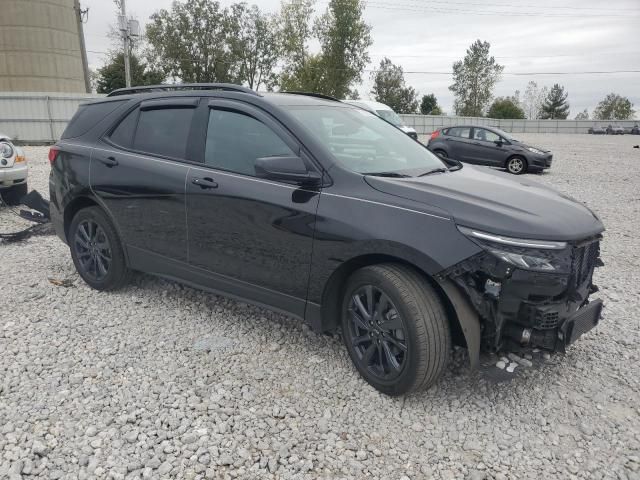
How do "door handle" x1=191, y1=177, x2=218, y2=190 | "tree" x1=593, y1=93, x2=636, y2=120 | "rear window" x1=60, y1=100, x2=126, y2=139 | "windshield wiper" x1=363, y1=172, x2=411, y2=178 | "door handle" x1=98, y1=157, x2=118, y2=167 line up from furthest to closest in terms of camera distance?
"tree" x1=593, y1=93, x2=636, y2=120
"rear window" x1=60, y1=100, x2=126, y2=139
"door handle" x1=98, y1=157, x2=118, y2=167
"door handle" x1=191, y1=177, x2=218, y2=190
"windshield wiper" x1=363, y1=172, x2=411, y2=178

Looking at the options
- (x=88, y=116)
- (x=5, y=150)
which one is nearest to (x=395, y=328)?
(x=88, y=116)

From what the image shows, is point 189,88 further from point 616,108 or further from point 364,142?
point 616,108

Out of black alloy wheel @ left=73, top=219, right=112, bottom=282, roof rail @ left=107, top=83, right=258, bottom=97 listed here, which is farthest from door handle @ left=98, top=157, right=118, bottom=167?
roof rail @ left=107, top=83, right=258, bottom=97

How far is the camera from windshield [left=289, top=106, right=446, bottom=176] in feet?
10.5

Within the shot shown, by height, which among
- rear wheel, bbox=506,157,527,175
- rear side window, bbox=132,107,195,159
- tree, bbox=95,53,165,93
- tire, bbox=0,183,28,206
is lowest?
rear wheel, bbox=506,157,527,175

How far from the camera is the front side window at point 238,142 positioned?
129 inches

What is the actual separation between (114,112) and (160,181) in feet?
3.38

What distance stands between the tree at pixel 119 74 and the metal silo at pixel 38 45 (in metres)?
9.15

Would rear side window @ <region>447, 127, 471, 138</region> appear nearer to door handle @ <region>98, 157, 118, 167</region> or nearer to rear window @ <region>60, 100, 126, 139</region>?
rear window @ <region>60, 100, 126, 139</region>

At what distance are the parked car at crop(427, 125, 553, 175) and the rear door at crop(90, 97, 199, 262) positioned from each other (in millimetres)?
10931

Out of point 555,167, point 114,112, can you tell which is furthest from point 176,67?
point 114,112

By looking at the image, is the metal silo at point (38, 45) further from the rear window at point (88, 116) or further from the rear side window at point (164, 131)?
the rear side window at point (164, 131)

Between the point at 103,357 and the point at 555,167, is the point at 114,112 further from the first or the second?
the point at 555,167

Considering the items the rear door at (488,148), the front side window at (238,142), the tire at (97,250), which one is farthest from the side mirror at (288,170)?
the rear door at (488,148)
